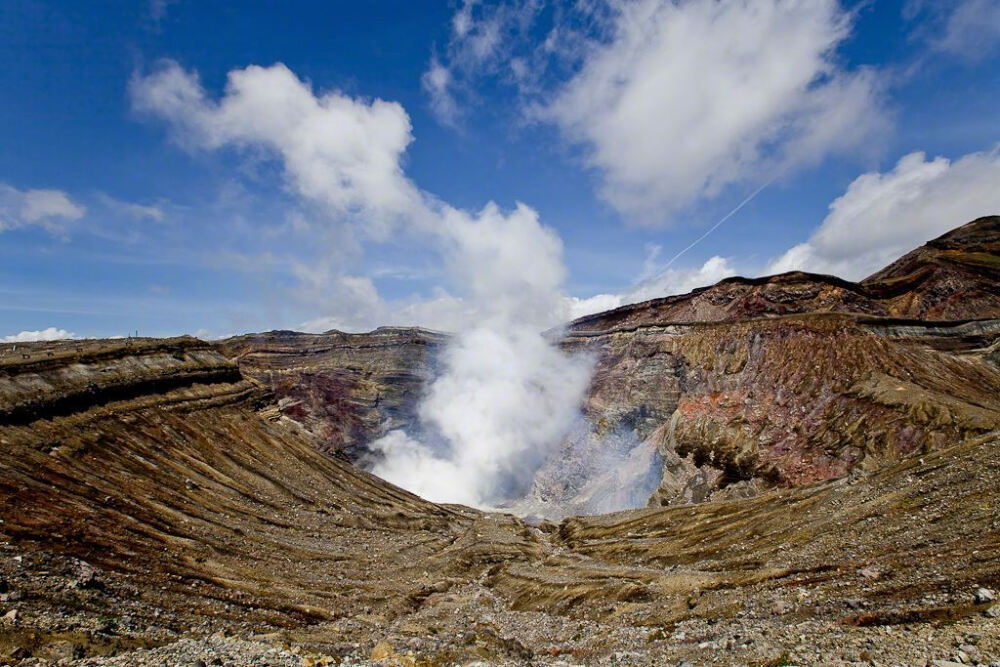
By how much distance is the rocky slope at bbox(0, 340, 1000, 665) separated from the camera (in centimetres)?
1944

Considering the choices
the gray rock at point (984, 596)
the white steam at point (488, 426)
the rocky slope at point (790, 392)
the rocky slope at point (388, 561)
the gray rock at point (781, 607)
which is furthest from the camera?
the white steam at point (488, 426)

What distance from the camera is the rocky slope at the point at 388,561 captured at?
→ 19.4 metres

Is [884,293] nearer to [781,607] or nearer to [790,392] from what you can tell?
[790,392]

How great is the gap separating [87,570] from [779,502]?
47327 millimetres

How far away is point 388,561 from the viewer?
146 feet

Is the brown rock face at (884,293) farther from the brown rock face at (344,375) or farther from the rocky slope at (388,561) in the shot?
the rocky slope at (388,561)

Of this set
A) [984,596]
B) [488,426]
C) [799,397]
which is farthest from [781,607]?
[488,426]

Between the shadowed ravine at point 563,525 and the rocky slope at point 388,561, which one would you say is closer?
the rocky slope at point 388,561

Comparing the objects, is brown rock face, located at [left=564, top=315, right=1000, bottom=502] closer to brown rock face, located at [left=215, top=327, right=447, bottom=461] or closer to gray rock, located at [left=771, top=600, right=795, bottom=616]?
gray rock, located at [left=771, top=600, right=795, bottom=616]

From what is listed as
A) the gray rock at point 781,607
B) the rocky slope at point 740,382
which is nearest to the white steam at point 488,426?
the rocky slope at point 740,382

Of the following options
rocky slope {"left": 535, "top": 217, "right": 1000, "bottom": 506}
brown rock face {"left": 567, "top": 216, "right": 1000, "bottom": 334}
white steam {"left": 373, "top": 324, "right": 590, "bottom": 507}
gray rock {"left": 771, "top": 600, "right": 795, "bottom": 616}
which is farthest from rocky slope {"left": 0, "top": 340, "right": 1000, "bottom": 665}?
brown rock face {"left": 567, "top": 216, "right": 1000, "bottom": 334}

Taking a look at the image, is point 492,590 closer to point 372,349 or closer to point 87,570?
point 87,570

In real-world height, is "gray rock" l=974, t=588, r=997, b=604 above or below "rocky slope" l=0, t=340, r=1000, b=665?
below

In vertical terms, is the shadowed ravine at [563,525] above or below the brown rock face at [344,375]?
below
